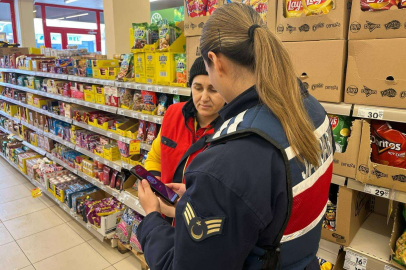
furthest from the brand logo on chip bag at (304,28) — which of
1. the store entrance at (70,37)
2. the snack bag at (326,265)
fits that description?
the store entrance at (70,37)

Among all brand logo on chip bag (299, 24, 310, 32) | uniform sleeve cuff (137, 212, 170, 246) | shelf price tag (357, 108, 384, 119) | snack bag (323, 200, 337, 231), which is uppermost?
brand logo on chip bag (299, 24, 310, 32)

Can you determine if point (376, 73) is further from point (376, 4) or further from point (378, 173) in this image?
point (378, 173)

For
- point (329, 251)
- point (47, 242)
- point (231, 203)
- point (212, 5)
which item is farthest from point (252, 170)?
point (47, 242)

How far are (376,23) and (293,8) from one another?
0.42m

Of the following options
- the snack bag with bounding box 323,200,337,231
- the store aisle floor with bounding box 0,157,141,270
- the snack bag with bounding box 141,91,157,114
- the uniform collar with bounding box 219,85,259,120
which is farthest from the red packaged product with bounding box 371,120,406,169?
→ the store aisle floor with bounding box 0,157,141,270

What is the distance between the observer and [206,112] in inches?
62.5

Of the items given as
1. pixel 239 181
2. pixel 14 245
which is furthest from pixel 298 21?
pixel 14 245

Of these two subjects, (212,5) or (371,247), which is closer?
(371,247)

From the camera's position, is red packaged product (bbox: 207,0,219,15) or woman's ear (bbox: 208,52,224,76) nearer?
woman's ear (bbox: 208,52,224,76)

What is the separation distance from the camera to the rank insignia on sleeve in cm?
70

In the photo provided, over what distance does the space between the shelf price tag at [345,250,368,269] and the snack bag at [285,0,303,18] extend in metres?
1.30

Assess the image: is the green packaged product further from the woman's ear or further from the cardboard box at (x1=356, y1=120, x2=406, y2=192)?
the woman's ear

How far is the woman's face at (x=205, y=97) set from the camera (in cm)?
155

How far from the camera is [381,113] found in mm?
1393
